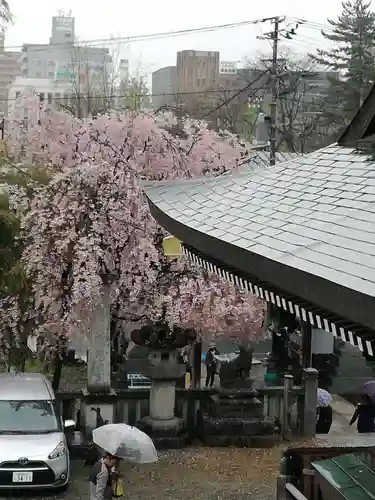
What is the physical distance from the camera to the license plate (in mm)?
10266

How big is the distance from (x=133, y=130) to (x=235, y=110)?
100.0 ft

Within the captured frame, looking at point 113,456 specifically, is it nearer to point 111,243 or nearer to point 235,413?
point 235,413

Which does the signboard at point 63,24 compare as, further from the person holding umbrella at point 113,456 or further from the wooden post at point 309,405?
the person holding umbrella at point 113,456

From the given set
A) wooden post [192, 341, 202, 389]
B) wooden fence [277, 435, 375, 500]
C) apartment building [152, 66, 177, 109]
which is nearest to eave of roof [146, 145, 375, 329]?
wooden fence [277, 435, 375, 500]

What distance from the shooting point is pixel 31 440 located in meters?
10.7

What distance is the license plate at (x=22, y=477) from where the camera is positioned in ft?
33.7

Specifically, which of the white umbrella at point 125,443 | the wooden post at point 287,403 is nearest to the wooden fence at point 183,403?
the wooden post at point 287,403

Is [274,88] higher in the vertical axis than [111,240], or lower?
higher

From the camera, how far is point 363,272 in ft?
13.4

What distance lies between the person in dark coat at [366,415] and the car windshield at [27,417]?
6.14 meters

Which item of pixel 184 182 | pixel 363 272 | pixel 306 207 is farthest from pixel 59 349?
pixel 363 272

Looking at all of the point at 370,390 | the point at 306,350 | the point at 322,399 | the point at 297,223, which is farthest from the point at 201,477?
the point at 306,350

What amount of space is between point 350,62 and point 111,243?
3208cm

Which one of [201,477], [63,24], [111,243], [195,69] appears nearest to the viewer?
[201,477]
